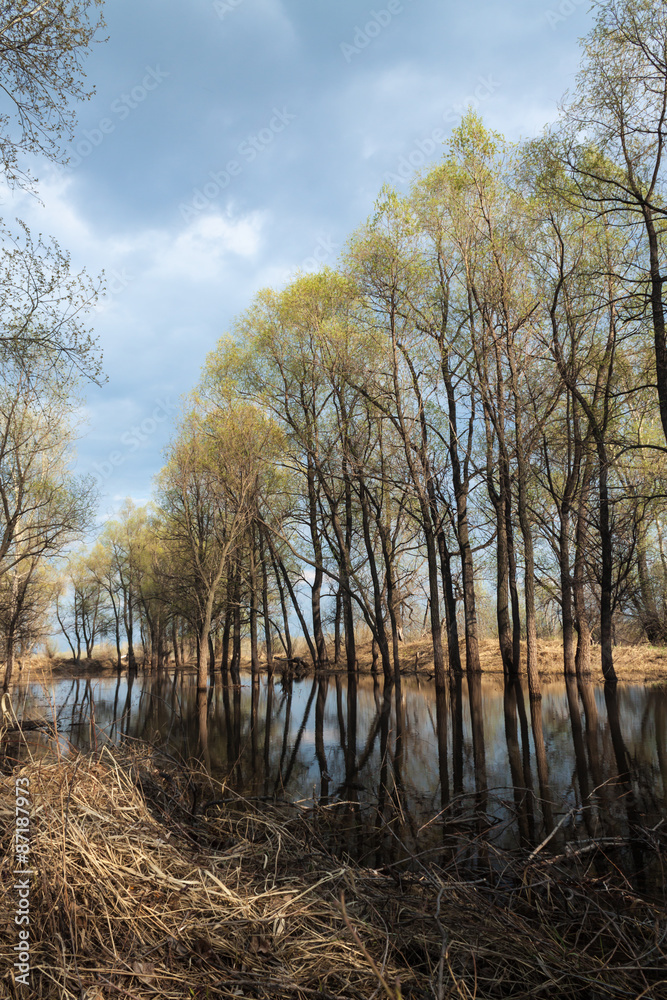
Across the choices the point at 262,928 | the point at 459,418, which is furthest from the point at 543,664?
the point at 262,928

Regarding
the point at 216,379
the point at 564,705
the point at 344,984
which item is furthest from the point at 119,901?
the point at 216,379

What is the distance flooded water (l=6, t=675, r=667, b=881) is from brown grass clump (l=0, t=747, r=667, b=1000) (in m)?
0.32

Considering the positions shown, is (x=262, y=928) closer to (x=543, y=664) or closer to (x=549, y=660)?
(x=543, y=664)

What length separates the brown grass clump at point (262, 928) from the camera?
6.70 ft

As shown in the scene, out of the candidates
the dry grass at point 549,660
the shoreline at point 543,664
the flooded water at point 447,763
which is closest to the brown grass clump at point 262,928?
the flooded water at point 447,763

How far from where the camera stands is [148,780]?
152 inches

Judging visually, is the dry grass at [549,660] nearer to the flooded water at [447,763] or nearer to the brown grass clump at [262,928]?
the flooded water at [447,763]

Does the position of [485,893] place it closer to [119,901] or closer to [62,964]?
[119,901]

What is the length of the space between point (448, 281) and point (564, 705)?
1465 cm

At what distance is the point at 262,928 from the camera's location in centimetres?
230

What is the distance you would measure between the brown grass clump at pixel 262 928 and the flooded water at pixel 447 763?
322 millimetres

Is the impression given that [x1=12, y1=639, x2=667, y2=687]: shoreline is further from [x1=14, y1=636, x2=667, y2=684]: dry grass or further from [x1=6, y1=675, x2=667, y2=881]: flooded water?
[x1=6, y1=675, x2=667, y2=881]: flooded water

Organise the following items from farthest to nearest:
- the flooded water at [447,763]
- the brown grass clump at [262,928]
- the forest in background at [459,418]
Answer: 1. the forest in background at [459,418]
2. the flooded water at [447,763]
3. the brown grass clump at [262,928]

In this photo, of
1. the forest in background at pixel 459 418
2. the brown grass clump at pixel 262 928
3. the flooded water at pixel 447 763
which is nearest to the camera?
the brown grass clump at pixel 262 928
